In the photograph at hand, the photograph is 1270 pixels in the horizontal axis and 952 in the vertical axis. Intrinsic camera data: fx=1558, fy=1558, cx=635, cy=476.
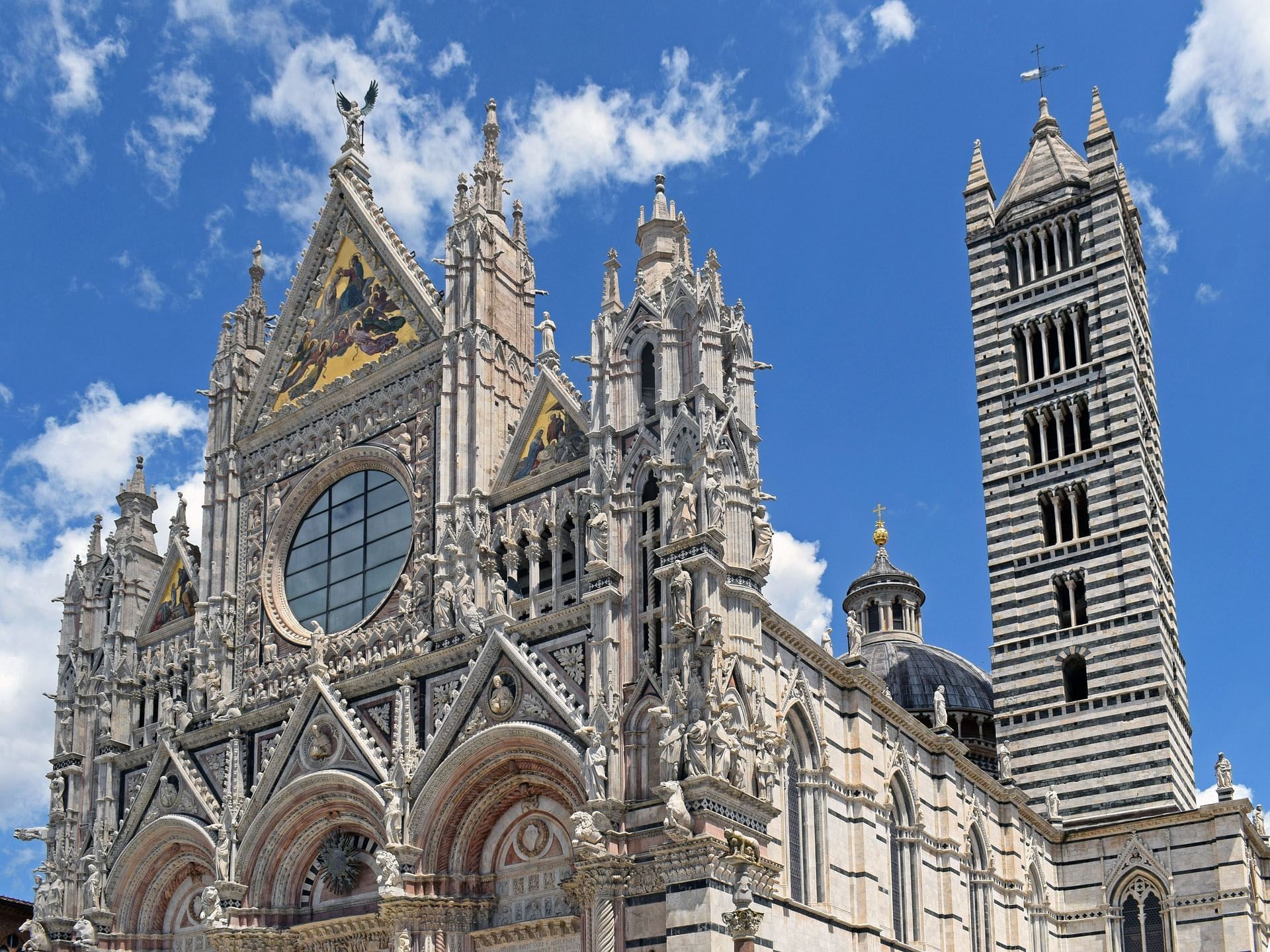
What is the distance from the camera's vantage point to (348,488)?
29922 millimetres

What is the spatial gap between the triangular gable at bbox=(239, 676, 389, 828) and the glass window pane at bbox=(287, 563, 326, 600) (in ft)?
8.55

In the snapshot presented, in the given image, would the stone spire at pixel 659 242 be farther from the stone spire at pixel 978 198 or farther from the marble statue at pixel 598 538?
the stone spire at pixel 978 198

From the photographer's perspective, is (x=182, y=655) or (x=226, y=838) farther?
(x=182, y=655)

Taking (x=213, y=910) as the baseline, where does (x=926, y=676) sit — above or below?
above

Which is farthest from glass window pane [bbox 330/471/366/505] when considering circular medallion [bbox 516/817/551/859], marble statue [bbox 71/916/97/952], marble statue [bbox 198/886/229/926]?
marble statue [bbox 71/916/97/952]

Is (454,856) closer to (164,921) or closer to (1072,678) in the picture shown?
(164,921)

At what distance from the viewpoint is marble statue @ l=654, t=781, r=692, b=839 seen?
2105cm

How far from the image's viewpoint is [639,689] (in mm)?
22906

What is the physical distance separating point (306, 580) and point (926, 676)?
84.6 ft

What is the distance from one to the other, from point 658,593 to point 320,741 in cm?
729

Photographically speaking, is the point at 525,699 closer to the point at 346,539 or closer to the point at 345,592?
the point at 345,592

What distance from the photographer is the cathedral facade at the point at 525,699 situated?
22.8 meters

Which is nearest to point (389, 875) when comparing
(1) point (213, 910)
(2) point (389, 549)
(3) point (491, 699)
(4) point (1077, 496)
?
(3) point (491, 699)

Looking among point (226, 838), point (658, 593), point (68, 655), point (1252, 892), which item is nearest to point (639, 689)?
point (658, 593)
